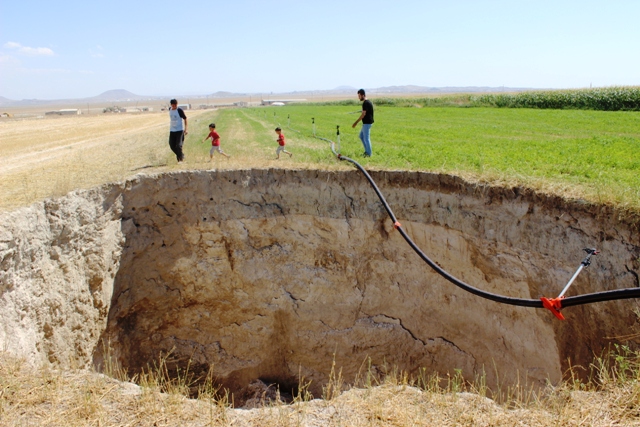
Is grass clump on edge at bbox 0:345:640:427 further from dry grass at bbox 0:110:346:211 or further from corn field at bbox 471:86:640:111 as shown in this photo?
corn field at bbox 471:86:640:111

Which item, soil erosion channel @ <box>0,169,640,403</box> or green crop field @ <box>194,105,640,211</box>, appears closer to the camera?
soil erosion channel @ <box>0,169,640,403</box>

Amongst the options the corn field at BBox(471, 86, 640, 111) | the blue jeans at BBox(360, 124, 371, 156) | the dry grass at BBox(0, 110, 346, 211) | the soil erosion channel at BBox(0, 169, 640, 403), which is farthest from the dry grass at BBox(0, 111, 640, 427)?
the corn field at BBox(471, 86, 640, 111)

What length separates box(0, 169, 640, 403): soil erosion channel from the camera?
7.75 metres

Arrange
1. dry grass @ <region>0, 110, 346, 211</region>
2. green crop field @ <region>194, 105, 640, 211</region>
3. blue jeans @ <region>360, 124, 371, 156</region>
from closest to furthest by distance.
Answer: green crop field @ <region>194, 105, 640, 211</region> < dry grass @ <region>0, 110, 346, 211</region> < blue jeans @ <region>360, 124, 371, 156</region>

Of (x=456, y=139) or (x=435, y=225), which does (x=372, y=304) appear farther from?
(x=456, y=139)

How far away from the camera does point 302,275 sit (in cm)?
1138

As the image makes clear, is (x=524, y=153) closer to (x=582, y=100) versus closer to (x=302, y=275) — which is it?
(x=302, y=275)

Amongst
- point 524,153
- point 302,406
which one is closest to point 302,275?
point 302,406

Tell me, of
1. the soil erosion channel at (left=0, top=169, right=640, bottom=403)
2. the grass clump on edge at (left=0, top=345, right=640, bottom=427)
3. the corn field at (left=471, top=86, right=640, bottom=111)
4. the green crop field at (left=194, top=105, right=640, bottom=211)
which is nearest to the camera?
the grass clump on edge at (left=0, top=345, right=640, bottom=427)

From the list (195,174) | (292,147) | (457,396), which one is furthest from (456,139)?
(457,396)

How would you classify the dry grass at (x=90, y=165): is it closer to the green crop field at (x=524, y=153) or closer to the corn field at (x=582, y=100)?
the green crop field at (x=524, y=153)

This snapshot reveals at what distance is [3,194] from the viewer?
355 inches

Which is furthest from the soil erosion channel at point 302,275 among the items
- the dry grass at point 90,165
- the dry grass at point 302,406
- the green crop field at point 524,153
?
the dry grass at point 302,406

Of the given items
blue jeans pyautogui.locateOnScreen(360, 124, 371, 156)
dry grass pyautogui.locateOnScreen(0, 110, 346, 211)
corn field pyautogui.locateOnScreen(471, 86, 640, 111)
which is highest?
corn field pyautogui.locateOnScreen(471, 86, 640, 111)
